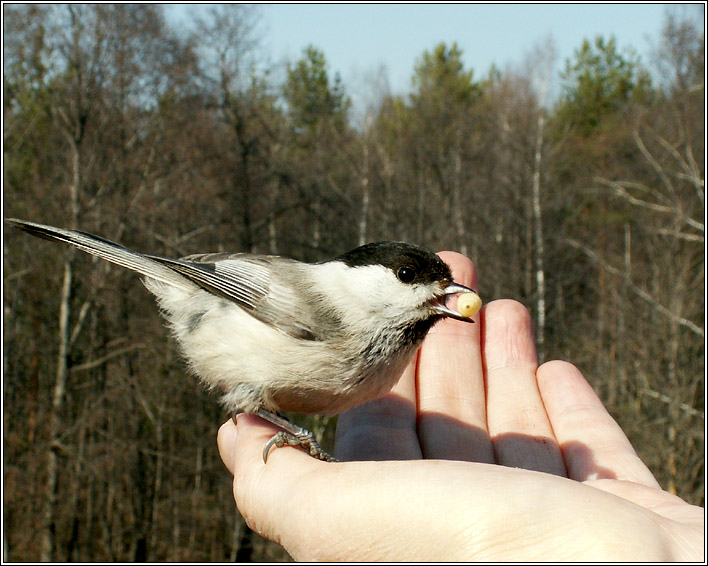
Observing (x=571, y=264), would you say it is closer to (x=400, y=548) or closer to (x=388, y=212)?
(x=388, y=212)

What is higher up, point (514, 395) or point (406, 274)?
point (406, 274)

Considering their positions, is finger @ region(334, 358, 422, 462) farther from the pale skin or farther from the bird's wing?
the bird's wing

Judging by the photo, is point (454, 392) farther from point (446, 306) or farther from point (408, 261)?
point (408, 261)

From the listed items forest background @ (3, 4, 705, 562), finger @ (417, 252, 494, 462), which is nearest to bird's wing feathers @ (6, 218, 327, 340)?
finger @ (417, 252, 494, 462)

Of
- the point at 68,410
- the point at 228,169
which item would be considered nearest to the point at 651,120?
the point at 228,169

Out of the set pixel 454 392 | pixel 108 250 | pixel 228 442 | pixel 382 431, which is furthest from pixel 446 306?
pixel 108 250

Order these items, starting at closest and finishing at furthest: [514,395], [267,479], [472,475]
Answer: [472,475], [267,479], [514,395]
